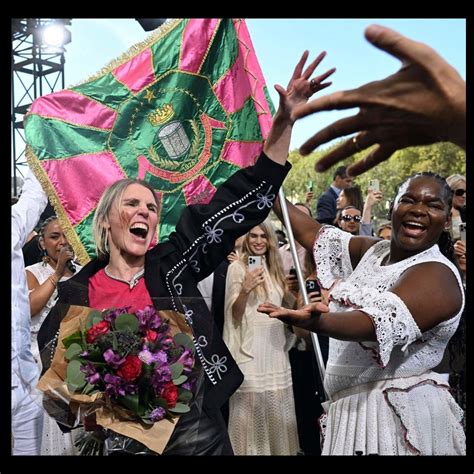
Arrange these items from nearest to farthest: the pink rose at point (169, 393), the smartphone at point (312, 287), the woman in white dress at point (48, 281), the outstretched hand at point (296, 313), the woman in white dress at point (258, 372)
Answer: the outstretched hand at point (296, 313), the pink rose at point (169, 393), the woman in white dress at point (48, 281), the smartphone at point (312, 287), the woman in white dress at point (258, 372)

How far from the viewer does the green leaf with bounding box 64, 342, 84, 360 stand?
2283mm

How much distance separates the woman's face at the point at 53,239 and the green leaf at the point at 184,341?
2068 millimetres

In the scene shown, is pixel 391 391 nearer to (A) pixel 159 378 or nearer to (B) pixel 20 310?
(A) pixel 159 378

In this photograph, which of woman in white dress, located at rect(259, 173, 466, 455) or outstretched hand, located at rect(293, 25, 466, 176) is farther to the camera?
woman in white dress, located at rect(259, 173, 466, 455)

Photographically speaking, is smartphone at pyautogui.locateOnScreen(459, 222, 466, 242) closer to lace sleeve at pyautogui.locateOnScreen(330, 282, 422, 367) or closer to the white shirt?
lace sleeve at pyautogui.locateOnScreen(330, 282, 422, 367)

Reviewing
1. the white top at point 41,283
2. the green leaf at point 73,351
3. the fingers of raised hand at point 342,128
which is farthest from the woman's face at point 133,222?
the fingers of raised hand at point 342,128

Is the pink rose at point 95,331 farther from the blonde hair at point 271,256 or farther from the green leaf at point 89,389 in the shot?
the blonde hair at point 271,256

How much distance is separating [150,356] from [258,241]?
2.42 m

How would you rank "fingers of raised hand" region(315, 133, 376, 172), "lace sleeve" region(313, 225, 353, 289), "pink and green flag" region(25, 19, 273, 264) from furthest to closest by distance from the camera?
"pink and green flag" region(25, 19, 273, 264) < "lace sleeve" region(313, 225, 353, 289) < "fingers of raised hand" region(315, 133, 376, 172)

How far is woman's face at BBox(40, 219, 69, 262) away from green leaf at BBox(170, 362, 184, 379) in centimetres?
213

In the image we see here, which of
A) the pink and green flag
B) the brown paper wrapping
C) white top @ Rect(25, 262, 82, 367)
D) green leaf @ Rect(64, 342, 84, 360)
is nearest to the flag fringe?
the pink and green flag

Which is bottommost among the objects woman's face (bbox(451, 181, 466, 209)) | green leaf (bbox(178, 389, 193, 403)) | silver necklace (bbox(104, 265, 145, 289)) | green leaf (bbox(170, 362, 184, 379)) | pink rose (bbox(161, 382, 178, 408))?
green leaf (bbox(178, 389, 193, 403))

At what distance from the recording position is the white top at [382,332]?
2.38 m

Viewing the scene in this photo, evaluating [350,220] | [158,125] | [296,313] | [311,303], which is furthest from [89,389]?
[350,220]
